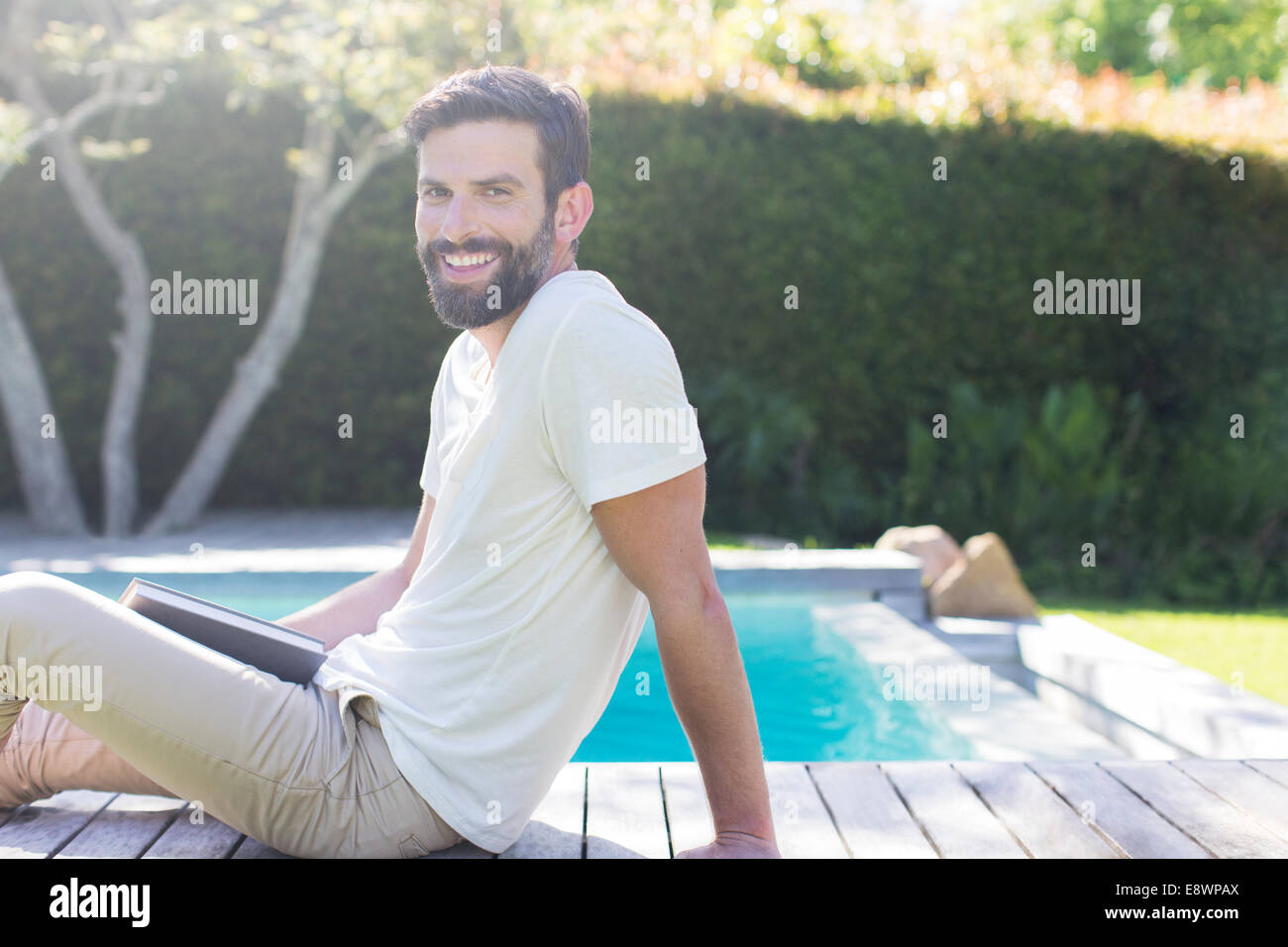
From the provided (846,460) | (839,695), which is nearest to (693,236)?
(846,460)

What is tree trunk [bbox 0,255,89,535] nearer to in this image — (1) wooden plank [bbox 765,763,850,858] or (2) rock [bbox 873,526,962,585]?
(2) rock [bbox 873,526,962,585]

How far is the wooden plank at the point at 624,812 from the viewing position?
6.49 feet

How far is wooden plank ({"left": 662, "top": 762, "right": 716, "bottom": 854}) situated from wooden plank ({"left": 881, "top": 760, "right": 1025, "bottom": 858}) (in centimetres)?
38

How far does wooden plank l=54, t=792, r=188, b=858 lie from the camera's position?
1938 mm

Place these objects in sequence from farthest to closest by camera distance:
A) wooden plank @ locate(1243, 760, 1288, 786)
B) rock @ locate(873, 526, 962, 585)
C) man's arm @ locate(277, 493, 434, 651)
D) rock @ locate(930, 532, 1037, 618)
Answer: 1. rock @ locate(873, 526, 962, 585)
2. rock @ locate(930, 532, 1037, 618)
3. wooden plank @ locate(1243, 760, 1288, 786)
4. man's arm @ locate(277, 493, 434, 651)

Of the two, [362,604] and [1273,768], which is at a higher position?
Answer: [362,604]

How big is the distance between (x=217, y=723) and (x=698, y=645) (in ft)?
2.32

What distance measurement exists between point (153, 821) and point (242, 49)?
611cm

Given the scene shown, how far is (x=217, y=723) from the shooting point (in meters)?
1.73

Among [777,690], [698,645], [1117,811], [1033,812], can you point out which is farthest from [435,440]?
[777,690]

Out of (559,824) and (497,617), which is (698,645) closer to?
(497,617)

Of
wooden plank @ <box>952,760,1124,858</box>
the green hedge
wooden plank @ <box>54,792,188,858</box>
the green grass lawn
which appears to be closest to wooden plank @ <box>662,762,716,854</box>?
wooden plank @ <box>952,760,1124,858</box>

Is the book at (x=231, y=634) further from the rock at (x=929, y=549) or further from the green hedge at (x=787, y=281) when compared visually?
the green hedge at (x=787, y=281)

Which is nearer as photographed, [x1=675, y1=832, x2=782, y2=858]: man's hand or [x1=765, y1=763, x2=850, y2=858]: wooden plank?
[x1=675, y1=832, x2=782, y2=858]: man's hand
